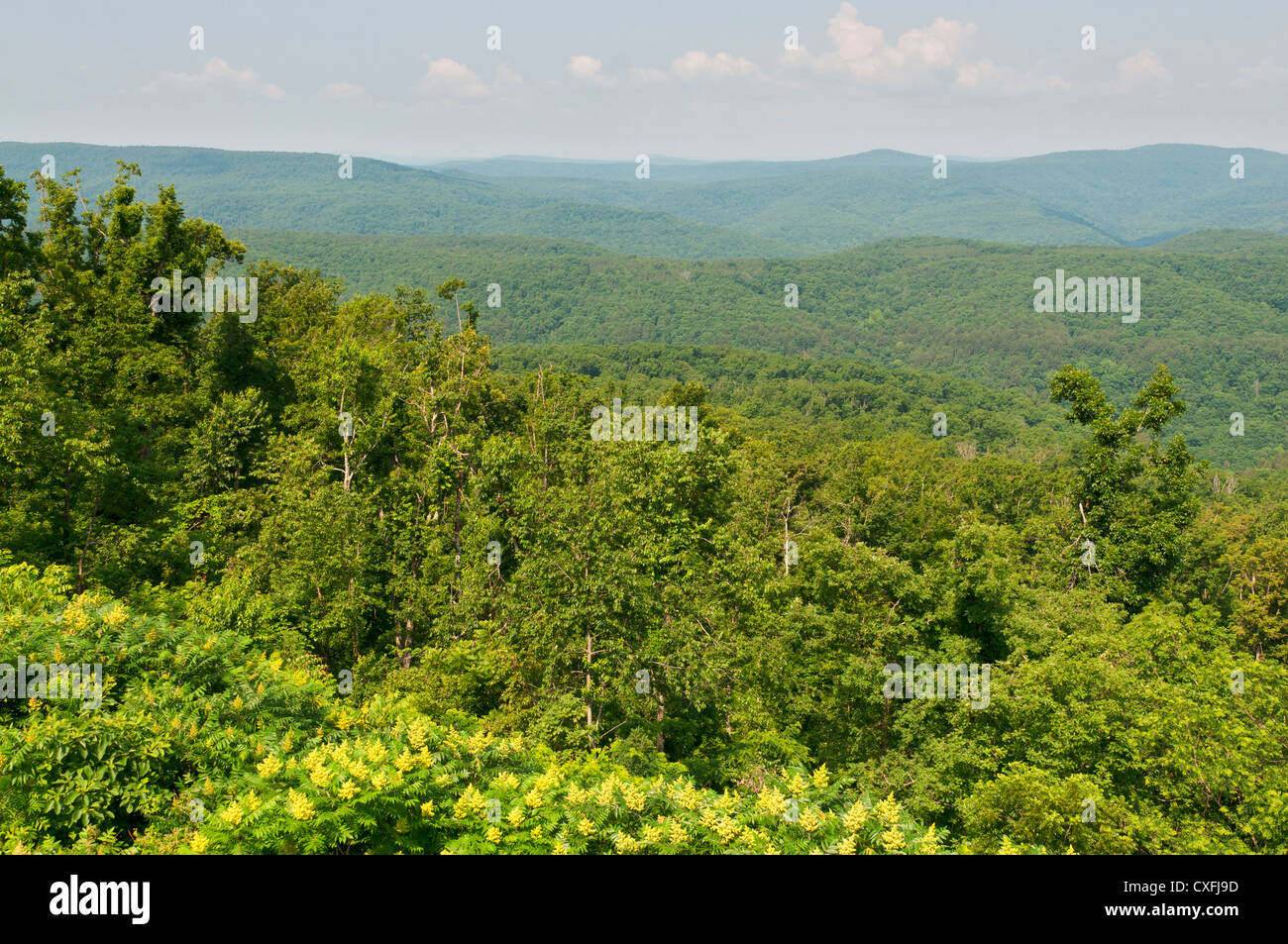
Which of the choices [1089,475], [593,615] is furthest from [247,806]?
[1089,475]

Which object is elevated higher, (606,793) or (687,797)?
(606,793)

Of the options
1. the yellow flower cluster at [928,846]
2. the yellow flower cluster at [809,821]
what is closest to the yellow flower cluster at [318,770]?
the yellow flower cluster at [809,821]

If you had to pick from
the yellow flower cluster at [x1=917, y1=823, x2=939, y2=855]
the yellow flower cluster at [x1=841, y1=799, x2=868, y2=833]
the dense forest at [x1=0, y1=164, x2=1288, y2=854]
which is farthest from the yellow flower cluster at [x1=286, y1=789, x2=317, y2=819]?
the yellow flower cluster at [x1=917, y1=823, x2=939, y2=855]

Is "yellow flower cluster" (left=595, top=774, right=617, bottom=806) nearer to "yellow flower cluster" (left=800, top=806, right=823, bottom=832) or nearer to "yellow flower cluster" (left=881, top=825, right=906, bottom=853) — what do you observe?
"yellow flower cluster" (left=800, top=806, right=823, bottom=832)

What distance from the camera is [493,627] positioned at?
25.0 meters

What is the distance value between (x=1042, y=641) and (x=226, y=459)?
3005cm

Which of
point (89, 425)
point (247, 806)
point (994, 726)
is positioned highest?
point (89, 425)

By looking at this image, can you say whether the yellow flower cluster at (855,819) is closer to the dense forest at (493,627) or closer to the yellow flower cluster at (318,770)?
the dense forest at (493,627)

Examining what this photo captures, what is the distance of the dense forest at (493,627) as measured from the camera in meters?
9.91

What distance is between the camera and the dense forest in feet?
32.5

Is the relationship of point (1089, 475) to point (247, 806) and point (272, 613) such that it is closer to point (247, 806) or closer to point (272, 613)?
point (272, 613)

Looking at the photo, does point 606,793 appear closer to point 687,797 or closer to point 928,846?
point 687,797

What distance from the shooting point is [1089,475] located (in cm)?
4278

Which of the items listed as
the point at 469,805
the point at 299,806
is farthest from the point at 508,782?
the point at 299,806
